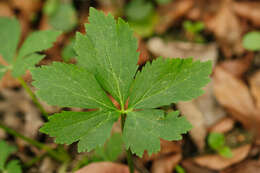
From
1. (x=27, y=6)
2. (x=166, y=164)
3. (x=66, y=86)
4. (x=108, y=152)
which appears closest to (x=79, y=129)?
(x=66, y=86)

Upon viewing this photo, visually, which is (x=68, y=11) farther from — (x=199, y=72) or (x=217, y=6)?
(x=199, y=72)

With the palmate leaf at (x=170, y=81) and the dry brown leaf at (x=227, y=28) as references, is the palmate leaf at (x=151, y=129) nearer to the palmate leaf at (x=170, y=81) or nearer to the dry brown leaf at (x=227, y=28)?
the palmate leaf at (x=170, y=81)

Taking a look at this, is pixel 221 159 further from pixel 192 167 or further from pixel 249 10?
pixel 249 10

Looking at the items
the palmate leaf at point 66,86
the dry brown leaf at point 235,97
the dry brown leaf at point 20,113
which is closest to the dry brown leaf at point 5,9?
the dry brown leaf at point 20,113

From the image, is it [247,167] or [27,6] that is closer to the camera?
[247,167]

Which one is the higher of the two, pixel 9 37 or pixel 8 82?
pixel 9 37

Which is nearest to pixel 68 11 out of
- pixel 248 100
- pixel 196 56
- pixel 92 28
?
pixel 196 56

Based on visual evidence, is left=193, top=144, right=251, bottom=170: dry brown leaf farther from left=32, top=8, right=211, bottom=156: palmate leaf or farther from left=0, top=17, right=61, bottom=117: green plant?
left=0, top=17, right=61, bottom=117: green plant
